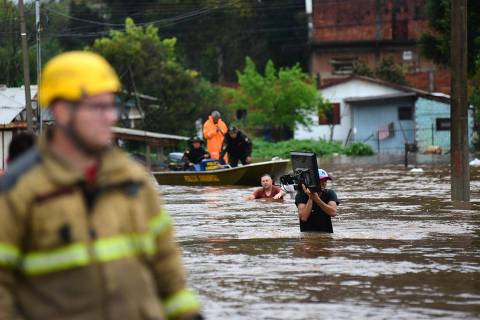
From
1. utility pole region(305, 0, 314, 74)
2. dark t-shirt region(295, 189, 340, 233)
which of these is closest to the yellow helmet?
dark t-shirt region(295, 189, 340, 233)

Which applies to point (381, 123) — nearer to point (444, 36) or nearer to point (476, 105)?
point (476, 105)

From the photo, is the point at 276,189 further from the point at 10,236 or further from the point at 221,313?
the point at 10,236

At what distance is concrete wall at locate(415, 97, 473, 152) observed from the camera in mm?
63156

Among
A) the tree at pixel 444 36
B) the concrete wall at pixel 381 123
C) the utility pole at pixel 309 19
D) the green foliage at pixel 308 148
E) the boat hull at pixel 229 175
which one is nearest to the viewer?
the boat hull at pixel 229 175

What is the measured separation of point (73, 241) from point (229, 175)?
941 inches

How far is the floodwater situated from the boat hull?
471cm

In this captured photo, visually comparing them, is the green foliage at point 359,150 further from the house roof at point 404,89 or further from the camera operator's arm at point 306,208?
the camera operator's arm at point 306,208

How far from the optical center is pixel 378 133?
219 feet

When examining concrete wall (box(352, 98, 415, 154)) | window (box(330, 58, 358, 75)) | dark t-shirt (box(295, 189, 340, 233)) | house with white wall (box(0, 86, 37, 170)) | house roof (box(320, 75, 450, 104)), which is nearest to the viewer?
dark t-shirt (box(295, 189, 340, 233))

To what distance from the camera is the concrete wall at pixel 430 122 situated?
63.2 metres

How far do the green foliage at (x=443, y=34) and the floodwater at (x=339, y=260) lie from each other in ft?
60.1

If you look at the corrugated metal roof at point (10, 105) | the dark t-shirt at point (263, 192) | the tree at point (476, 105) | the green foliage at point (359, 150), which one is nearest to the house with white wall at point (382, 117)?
the green foliage at point (359, 150)

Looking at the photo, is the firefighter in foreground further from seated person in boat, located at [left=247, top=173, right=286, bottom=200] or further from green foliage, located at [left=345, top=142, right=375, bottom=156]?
green foliage, located at [left=345, top=142, right=375, bottom=156]

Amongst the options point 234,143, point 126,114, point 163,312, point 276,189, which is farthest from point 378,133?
point 163,312
